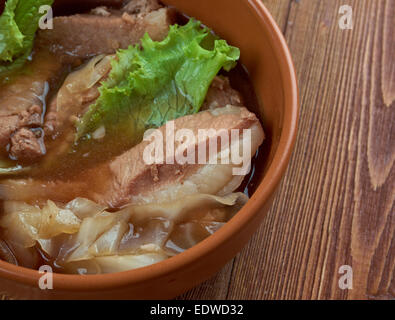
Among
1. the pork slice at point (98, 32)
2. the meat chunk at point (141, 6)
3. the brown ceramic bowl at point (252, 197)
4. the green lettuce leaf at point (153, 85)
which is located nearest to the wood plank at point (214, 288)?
the brown ceramic bowl at point (252, 197)

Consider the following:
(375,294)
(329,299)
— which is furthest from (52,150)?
(375,294)

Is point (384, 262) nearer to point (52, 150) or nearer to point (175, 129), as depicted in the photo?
point (175, 129)

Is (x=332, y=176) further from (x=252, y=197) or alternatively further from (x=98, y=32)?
(x=98, y=32)

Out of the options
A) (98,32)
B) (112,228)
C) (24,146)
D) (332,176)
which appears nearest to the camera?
(112,228)

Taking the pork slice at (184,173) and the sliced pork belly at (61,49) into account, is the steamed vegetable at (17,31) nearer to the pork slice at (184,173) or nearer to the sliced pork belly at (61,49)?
the sliced pork belly at (61,49)

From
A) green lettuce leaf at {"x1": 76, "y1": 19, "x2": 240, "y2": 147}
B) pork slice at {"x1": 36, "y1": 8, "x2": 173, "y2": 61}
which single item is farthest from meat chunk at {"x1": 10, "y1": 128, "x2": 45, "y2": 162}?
pork slice at {"x1": 36, "y1": 8, "x2": 173, "y2": 61}

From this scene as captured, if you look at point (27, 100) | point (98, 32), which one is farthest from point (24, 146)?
point (98, 32)
